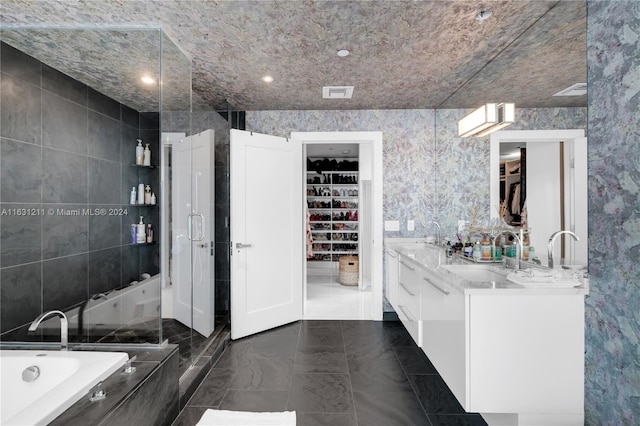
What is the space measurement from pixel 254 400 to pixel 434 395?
50.4 inches

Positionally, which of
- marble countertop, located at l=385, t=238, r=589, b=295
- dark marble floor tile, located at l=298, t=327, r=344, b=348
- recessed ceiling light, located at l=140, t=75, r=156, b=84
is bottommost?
dark marble floor tile, located at l=298, t=327, r=344, b=348

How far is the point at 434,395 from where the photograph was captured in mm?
2275

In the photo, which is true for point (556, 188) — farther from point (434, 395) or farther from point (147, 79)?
point (147, 79)

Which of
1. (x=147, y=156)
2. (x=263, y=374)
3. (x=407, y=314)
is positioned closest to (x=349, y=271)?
(x=407, y=314)

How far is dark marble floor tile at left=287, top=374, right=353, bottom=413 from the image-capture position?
2.15 meters

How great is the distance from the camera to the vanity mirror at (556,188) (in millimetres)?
1457

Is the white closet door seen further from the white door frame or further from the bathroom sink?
the bathroom sink

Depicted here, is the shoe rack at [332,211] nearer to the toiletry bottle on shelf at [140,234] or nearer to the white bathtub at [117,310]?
the toiletry bottle on shelf at [140,234]

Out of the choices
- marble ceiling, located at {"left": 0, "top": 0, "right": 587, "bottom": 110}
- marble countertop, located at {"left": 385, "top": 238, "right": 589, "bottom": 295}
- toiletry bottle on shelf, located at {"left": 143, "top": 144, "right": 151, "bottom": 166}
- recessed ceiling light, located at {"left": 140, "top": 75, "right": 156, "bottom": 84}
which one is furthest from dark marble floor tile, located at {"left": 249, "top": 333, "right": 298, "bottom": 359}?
recessed ceiling light, located at {"left": 140, "top": 75, "right": 156, "bottom": 84}

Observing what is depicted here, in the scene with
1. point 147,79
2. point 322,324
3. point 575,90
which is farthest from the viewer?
point 322,324

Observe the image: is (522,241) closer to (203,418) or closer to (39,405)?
(203,418)

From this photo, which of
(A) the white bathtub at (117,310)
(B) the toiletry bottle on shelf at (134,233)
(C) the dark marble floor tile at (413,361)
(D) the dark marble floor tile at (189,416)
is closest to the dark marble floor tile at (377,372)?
(C) the dark marble floor tile at (413,361)

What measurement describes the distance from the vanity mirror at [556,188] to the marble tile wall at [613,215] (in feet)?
0.39

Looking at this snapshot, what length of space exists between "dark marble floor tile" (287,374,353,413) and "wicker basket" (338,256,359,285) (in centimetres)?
313
